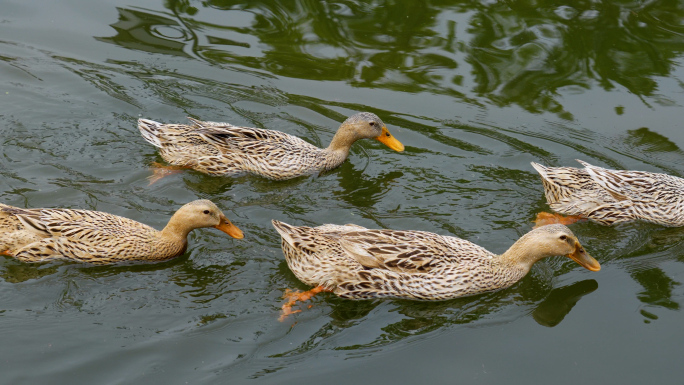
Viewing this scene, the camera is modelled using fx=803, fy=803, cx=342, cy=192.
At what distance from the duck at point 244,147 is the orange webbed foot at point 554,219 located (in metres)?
1.98

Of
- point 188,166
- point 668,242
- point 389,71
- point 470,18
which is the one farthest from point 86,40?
point 668,242

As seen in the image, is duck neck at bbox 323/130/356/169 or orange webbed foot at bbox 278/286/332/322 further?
duck neck at bbox 323/130/356/169

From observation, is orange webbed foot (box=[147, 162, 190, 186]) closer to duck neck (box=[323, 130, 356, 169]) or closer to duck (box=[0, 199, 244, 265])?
duck (box=[0, 199, 244, 265])

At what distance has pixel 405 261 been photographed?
289 inches

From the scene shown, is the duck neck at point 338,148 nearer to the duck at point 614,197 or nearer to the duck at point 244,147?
the duck at point 244,147

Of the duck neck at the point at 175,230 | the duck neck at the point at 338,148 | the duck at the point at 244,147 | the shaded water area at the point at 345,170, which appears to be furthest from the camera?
the duck neck at the point at 338,148

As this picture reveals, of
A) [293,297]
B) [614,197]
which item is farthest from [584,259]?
[293,297]

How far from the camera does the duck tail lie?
31.4 feet

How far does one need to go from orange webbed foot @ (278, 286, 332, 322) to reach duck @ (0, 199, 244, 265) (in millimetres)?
876

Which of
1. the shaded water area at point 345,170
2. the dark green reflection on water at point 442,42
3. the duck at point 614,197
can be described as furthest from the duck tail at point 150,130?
the duck at point 614,197

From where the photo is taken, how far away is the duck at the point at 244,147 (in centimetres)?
941

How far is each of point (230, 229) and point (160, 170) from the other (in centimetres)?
192

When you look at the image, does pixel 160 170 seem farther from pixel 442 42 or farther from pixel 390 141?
pixel 442 42

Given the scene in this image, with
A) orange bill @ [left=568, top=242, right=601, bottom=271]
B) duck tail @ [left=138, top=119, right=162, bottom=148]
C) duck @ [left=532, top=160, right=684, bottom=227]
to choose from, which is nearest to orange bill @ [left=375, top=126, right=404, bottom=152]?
duck @ [left=532, top=160, right=684, bottom=227]
